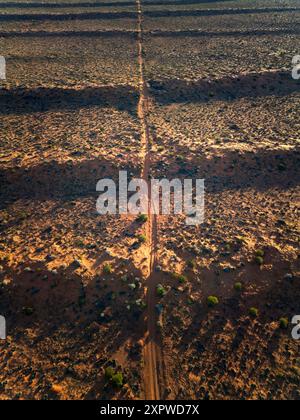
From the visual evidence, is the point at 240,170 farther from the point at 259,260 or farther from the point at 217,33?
the point at 217,33

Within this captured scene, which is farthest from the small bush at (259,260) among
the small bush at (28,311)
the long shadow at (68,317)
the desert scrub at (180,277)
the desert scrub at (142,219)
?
the small bush at (28,311)

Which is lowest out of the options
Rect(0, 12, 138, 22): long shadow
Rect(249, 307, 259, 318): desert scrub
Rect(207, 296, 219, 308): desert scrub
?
Rect(249, 307, 259, 318): desert scrub

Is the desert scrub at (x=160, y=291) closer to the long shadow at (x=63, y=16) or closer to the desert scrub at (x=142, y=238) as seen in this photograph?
the desert scrub at (x=142, y=238)

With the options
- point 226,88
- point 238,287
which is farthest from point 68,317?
point 226,88

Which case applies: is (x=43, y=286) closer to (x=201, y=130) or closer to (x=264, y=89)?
(x=201, y=130)

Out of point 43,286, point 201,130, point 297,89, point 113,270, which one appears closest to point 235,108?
point 201,130

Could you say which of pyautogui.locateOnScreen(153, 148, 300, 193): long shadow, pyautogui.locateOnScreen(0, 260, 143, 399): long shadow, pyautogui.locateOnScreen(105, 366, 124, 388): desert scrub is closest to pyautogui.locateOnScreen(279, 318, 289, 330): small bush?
pyautogui.locateOnScreen(0, 260, 143, 399): long shadow

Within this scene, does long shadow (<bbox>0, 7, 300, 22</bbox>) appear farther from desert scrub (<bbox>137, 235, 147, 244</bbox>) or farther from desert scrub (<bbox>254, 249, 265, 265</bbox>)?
desert scrub (<bbox>254, 249, 265, 265</bbox>)
